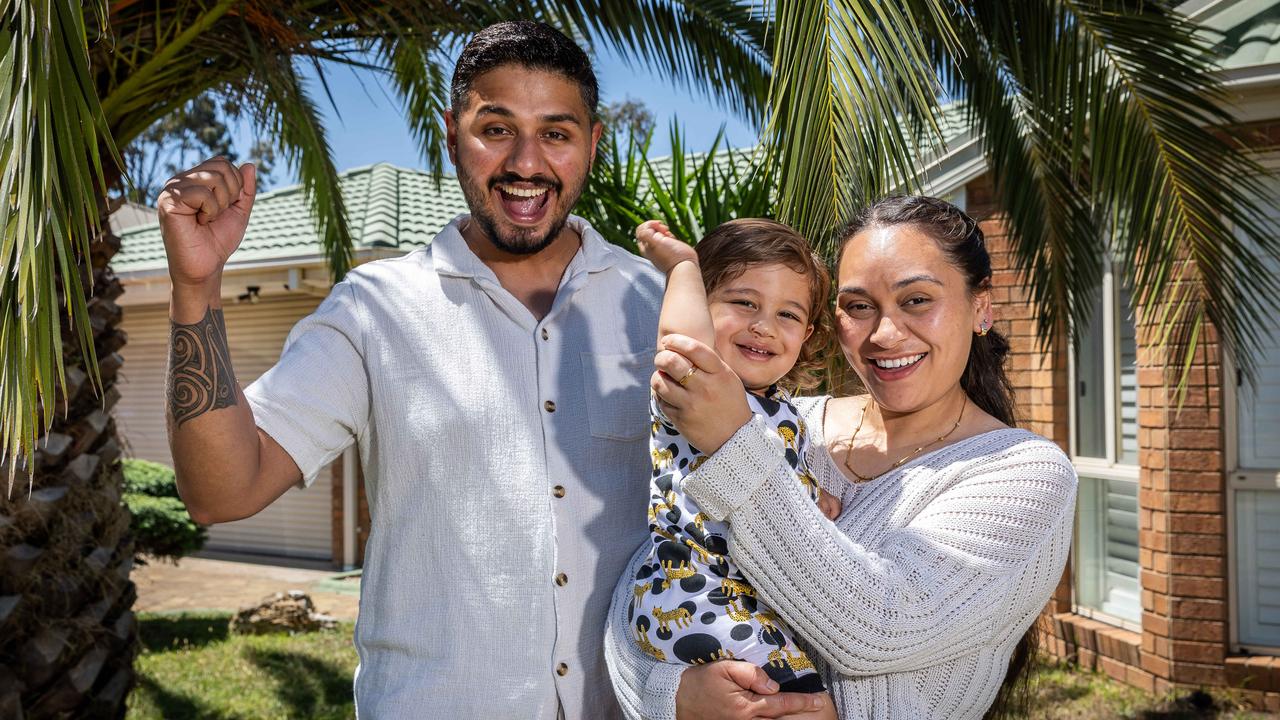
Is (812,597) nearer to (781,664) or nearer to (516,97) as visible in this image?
(781,664)

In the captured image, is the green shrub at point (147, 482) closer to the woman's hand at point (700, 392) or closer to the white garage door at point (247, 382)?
the white garage door at point (247, 382)

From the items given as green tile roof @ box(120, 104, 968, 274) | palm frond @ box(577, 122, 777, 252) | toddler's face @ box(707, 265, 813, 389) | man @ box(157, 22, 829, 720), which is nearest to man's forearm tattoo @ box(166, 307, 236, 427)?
man @ box(157, 22, 829, 720)

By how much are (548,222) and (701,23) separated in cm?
375

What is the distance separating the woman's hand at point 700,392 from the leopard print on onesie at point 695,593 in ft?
0.37

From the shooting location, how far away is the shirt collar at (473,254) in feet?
7.74

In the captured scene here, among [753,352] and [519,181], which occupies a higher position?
[519,181]

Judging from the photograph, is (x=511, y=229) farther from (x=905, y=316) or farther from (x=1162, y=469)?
(x=1162, y=469)

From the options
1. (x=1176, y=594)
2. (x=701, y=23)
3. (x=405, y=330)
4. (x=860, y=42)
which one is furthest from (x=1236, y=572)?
(x=405, y=330)

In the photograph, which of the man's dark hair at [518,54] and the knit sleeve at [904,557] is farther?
the man's dark hair at [518,54]

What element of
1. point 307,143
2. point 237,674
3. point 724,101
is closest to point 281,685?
point 237,674

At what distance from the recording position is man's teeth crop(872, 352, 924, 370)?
2191 millimetres

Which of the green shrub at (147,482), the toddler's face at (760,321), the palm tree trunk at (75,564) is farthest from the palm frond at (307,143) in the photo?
the green shrub at (147,482)

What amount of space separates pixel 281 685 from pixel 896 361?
6.28 m

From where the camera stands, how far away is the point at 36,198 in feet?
5.85
